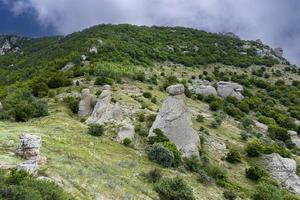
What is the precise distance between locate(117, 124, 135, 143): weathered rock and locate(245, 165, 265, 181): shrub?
36.3ft

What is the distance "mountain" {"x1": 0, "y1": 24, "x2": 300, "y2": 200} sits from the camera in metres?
26.3

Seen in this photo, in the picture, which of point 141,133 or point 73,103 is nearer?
point 141,133

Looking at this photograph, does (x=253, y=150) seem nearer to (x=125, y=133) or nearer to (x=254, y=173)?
(x=254, y=173)

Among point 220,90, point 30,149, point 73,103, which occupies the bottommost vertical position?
point 30,149

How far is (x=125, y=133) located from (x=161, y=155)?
5381 millimetres

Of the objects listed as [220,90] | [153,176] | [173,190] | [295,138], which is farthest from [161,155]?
[220,90]

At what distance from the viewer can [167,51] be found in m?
98.6

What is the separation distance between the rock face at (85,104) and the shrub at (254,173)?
57.3 feet

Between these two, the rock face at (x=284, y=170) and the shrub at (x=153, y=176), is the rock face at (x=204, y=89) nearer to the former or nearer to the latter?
the rock face at (x=284, y=170)

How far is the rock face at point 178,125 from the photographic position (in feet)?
127

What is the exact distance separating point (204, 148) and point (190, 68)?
169 ft

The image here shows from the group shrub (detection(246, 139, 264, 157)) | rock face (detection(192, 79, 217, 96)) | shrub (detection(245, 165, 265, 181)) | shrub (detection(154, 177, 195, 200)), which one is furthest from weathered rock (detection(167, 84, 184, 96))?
rock face (detection(192, 79, 217, 96))

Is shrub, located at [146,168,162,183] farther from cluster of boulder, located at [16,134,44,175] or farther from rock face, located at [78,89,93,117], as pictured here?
rock face, located at [78,89,93,117]

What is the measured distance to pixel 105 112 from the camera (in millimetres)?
42625
